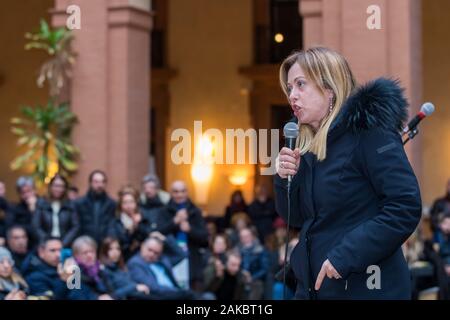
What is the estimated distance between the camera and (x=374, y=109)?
4055mm

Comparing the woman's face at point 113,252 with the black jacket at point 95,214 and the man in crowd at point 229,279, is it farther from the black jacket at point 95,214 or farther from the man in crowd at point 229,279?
the man in crowd at point 229,279

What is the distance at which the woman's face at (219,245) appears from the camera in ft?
40.8

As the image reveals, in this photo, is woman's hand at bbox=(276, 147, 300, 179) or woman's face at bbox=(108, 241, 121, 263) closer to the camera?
woman's hand at bbox=(276, 147, 300, 179)

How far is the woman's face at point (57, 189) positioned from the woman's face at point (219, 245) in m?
1.82

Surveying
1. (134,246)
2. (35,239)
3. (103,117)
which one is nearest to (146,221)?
(134,246)

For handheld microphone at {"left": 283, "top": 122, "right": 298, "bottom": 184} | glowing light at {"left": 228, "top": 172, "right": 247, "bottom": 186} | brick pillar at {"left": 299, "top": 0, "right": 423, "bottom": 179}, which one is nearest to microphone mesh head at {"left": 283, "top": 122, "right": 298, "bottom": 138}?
handheld microphone at {"left": 283, "top": 122, "right": 298, "bottom": 184}

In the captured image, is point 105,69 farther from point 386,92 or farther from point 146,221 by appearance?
point 386,92

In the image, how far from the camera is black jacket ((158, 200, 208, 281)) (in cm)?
1162

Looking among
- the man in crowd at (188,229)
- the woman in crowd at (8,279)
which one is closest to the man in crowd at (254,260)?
the man in crowd at (188,229)

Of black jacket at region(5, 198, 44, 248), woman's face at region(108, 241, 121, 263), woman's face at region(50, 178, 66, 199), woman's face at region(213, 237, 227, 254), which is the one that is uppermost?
woman's face at region(50, 178, 66, 199)

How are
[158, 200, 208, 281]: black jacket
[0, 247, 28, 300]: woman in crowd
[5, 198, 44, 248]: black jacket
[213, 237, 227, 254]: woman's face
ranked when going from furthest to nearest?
[213, 237, 227, 254]: woman's face → [5, 198, 44, 248]: black jacket → [158, 200, 208, 281]: black jacket → [0, 247, 28, 300]: woman in crowd

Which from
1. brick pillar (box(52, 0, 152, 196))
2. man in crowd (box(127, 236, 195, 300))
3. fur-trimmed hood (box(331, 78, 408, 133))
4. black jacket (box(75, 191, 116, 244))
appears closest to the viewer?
fur-trimmed hood (box(331, 78, 408, 133))

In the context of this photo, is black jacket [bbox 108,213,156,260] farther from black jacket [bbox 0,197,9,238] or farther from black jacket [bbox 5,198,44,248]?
black jacket [bbox 0,197,9,238]

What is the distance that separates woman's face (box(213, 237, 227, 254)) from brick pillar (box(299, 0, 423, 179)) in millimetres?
2254
